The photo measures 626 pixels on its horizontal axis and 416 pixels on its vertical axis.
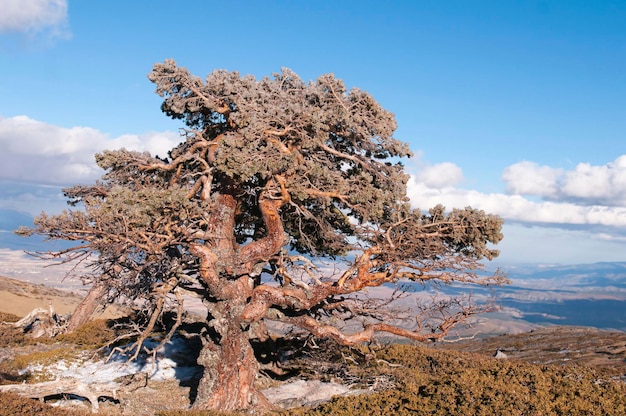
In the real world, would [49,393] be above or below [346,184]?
below

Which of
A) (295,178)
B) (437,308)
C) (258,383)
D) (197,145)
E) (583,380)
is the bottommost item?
(258,383)

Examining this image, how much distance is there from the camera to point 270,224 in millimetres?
15648

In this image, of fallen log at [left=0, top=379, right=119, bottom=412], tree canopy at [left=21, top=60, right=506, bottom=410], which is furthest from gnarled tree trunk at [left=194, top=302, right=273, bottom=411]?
fallen log at [left=0, top=379, right=119, bottom=412]

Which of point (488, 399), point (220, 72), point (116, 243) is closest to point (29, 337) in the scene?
point (116, 243)

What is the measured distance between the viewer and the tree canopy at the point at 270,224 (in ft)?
48.4

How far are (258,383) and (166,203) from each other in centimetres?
893

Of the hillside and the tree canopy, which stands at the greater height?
the tree canopy

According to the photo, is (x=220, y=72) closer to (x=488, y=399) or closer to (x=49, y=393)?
(x=49, y=393)

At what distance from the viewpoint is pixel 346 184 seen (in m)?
15.4

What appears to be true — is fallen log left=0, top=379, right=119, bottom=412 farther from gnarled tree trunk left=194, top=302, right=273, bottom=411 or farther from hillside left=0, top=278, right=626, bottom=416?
gnarled tree trunk left=194, top=302, right=273, bottom=411

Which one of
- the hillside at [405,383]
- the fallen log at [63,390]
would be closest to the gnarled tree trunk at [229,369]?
the hillside at [405,383]

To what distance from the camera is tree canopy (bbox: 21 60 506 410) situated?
1476 centimetres

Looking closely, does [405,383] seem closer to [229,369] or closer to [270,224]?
[229,369]

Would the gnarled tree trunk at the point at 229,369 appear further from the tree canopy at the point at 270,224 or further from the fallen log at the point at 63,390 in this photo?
the fallen log at the point at 63,390
